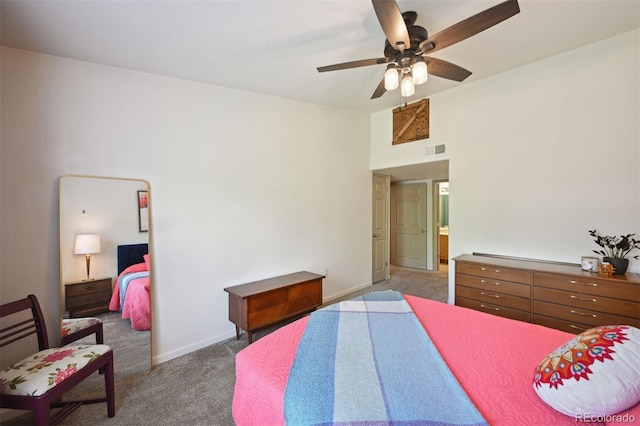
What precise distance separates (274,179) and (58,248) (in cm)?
205

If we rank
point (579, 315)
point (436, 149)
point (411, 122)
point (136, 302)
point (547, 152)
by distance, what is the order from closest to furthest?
point (579, 315) → point (136, 302) → point (547, 152) → point (436, 149) → point (411, 122)

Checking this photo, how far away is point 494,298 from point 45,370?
3.59 metres

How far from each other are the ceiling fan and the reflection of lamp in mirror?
2386mm

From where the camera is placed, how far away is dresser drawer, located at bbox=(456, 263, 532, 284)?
2.57 m

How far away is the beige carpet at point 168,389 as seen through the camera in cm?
182

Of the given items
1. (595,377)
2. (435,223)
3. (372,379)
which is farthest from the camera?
(435,223)

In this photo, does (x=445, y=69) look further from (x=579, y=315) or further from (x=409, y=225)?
(x=409, y=225)

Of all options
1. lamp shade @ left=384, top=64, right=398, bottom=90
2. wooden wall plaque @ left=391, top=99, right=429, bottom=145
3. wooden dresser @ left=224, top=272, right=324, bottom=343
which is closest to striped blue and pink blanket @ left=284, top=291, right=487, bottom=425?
wooden dresser @ left=224, top=272, right=324, bottom=343

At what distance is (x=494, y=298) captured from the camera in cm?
274

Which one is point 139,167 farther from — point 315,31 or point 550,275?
point 550,275

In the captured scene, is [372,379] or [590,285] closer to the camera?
[372,379]

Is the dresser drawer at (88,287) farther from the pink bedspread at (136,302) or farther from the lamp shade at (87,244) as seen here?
the lamp shade at (87,244)

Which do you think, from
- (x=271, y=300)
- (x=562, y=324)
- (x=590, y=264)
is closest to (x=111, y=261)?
(x=271, y=300)

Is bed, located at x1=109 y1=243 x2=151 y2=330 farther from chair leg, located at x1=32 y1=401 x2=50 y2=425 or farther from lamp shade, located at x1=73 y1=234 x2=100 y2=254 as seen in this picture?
chair leg, located at x1=32 y1=401 x2=50 y2=425
